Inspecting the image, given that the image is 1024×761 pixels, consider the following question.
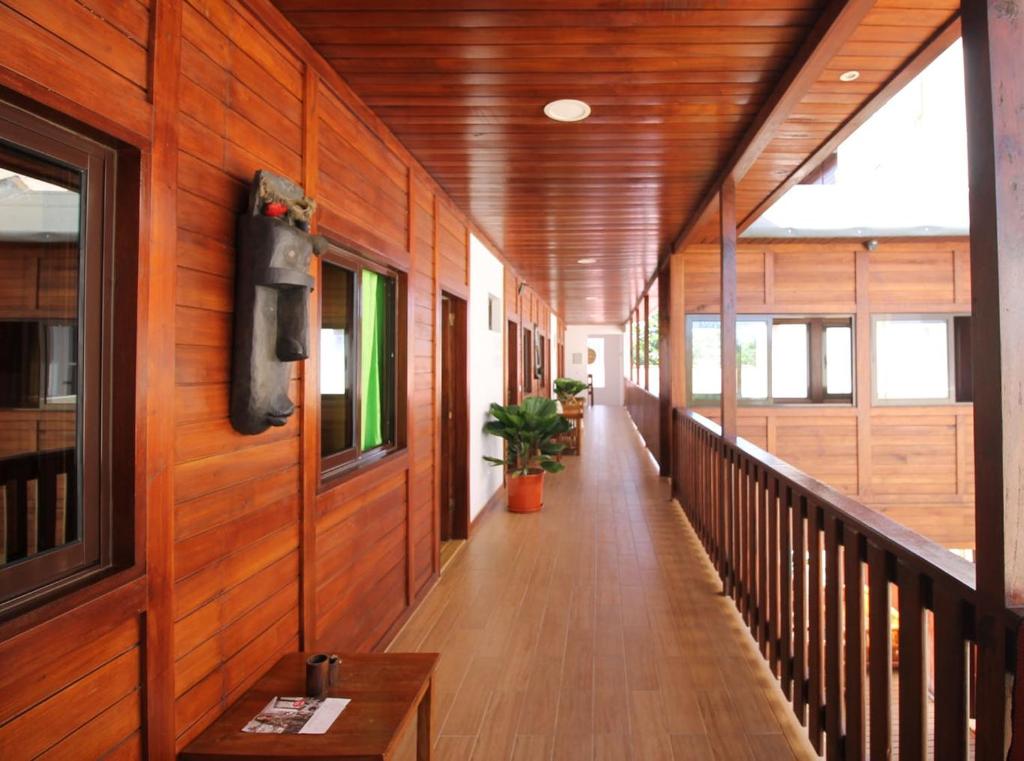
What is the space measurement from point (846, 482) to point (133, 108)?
675 cm

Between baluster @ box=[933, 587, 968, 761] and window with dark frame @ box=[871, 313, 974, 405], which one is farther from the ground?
window with dark frame @ box=[871, 313, 974, 405]

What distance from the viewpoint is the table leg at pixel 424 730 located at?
1818 mm

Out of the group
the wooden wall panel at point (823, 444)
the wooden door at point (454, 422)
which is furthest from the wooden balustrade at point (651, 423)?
the wooden door at point (454, 422)

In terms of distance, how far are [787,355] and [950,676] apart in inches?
220

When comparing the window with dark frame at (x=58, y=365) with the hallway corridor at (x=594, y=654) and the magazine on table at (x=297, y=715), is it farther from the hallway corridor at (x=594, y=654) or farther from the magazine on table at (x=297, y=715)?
the hallway corridor at (x=594, y=654)

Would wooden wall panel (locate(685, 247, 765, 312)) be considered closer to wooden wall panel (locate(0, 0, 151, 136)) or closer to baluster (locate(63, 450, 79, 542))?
wooden wall panel (locate(0, 0, 151, 136))

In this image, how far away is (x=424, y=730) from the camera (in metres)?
1.83

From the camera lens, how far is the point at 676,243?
5.64 m

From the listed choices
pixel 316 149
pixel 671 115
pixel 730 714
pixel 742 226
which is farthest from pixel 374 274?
pixel 742 226

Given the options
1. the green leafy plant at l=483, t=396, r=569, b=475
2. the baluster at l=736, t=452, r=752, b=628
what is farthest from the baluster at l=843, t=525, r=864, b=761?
the green leafy plant at l=483, t=396, r=569, b=475

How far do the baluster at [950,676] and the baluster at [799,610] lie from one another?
822 millimetres

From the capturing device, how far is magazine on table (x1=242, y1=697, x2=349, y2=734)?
153 cm

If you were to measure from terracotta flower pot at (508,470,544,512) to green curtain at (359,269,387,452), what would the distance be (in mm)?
2459

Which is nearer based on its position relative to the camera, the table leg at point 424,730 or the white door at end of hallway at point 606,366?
the table leg at point 424,730
